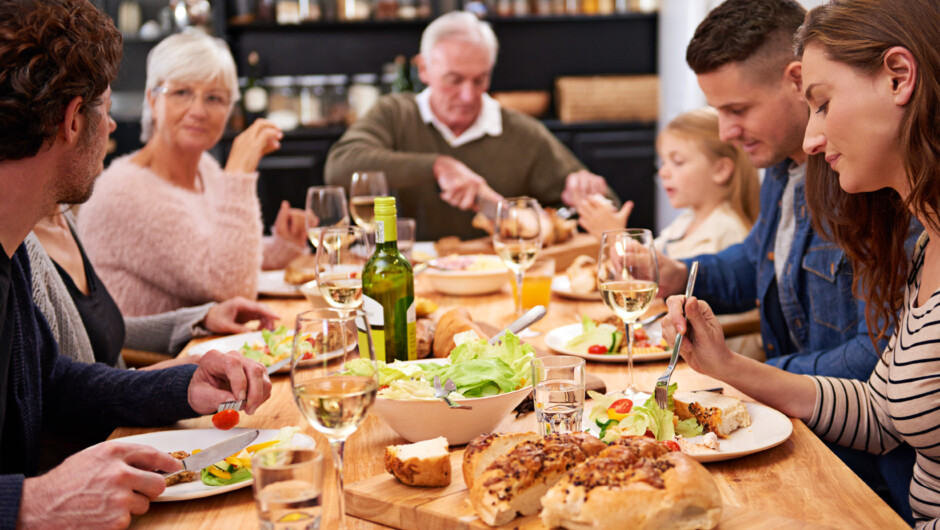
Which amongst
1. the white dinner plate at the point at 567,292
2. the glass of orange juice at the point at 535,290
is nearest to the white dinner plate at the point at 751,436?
the glass of orange juice at the point at 535,290

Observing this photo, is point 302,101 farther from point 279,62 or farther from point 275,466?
point 275,466

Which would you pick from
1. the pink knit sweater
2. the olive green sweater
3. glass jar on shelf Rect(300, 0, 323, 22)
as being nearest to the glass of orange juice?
the pink knit sweater

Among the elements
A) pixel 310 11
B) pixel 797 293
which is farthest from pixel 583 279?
pixel 310 11

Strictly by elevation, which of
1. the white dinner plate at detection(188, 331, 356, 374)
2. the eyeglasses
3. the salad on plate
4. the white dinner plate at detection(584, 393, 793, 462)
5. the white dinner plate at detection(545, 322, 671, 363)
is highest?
the eyeglasses

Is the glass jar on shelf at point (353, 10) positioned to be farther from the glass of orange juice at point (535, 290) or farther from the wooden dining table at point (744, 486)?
the wooden dining table at point (744, 486)

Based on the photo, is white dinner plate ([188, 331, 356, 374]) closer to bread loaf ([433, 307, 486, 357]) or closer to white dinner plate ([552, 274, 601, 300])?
bread loaf ([433, 307, 486, 357])

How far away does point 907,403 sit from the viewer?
128 centimetres

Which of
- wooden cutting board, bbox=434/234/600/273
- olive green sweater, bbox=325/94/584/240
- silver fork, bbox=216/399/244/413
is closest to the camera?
silver fork, bbox=216/399/244/413

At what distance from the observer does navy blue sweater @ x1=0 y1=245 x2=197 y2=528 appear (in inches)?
51.8

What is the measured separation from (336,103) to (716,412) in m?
5.08

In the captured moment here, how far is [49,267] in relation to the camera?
1.71 metres

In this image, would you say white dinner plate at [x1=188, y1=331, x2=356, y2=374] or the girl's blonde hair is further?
the girl's blonde hair

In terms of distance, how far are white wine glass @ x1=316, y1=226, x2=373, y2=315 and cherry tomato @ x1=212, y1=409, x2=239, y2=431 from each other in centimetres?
36

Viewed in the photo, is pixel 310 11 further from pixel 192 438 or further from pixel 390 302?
pixel 192 438
